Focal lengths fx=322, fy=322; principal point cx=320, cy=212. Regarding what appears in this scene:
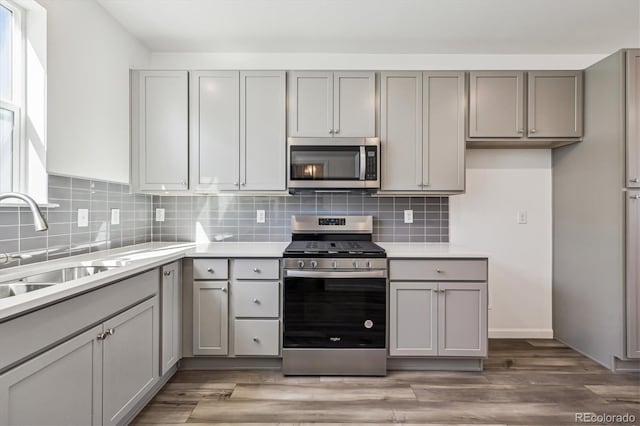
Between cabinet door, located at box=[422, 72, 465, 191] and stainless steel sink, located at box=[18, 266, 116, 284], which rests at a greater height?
cabinet door, located at box=[422, 72, 465, 191]

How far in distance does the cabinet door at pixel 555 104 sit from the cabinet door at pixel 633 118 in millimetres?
327

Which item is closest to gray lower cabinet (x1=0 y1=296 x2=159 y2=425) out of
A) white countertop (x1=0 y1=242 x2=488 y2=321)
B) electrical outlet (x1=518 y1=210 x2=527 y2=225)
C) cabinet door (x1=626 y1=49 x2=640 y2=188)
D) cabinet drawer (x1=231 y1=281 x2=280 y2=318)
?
white countertop (x1=0 y1=242 x2=488 y2=321)

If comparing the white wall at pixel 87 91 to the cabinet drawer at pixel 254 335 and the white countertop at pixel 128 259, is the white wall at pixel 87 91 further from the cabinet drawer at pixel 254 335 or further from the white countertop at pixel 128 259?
the cabinet drawer at pixel 254 335

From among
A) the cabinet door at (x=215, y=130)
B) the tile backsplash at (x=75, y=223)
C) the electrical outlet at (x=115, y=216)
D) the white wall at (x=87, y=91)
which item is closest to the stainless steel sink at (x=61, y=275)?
the tile backsplash at (x=75, y=223)

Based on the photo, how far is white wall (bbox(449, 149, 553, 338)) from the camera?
2.93m

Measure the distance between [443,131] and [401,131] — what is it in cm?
33

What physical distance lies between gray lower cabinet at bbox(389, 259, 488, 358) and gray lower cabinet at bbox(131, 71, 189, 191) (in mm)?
1926

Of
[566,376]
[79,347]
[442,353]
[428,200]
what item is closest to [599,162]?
[428,200]

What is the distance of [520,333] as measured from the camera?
2.95 metres

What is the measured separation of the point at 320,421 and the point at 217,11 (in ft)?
9.01

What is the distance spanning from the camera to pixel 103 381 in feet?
4.80

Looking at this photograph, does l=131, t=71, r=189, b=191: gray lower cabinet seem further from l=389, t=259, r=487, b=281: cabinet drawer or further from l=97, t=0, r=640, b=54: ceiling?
l=389, t=259, r=487, b=281: cabinet drawer

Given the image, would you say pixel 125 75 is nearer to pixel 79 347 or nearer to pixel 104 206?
pixel 104 206

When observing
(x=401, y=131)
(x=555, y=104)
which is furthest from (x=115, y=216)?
(x=555, y=104)
